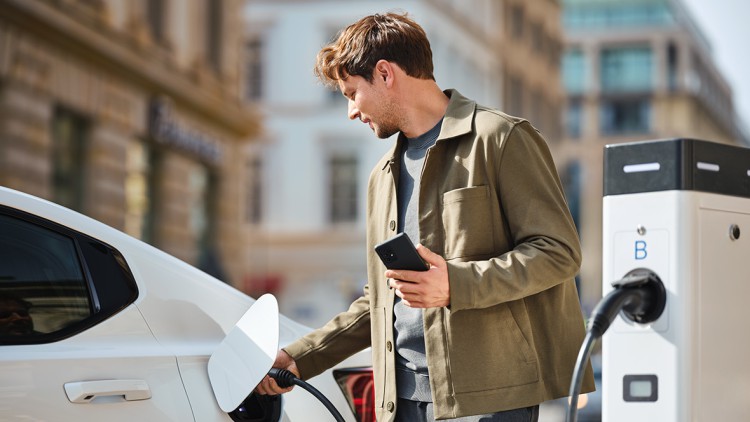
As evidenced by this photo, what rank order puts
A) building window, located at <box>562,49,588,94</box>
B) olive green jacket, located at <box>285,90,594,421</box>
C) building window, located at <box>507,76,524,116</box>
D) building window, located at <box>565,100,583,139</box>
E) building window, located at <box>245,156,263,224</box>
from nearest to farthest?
olive green jacket, located at <box>285,90,594,421</box> → building window, located at <box>245,156,263,224</box> → building window, located at <box>507,76,524,116</box> → building window, located at <box>562,49,588,94</box> → building window, located at <box>565,100,583,139</box>

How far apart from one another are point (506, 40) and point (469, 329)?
45.7 metres

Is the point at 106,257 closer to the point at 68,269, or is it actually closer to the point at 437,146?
the point at 68,269

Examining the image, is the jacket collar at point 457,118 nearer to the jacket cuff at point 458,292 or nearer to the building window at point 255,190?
the jacket cuff at point 458,292

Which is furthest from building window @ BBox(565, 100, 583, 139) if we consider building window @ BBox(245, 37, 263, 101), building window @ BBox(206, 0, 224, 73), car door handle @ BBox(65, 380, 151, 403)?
car door handle @ BBox(65, 380, 151, 403)

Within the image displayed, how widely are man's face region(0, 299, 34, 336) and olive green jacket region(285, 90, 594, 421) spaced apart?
83cm

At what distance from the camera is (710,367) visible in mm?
2697

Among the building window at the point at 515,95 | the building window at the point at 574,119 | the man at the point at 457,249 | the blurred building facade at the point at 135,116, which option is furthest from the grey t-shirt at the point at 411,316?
the building window at the point at 574,119

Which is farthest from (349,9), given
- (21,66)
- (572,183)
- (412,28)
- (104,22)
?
(572,183)

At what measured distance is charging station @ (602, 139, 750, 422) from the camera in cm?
266

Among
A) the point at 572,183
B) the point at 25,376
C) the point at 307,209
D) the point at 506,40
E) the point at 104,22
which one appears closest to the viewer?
the point at 25,376

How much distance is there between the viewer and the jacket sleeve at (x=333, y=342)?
3223 millimetres

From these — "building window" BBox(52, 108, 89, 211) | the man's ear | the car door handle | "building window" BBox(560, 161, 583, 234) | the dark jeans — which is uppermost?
"building window" BBox(560, 161, 583, 234)

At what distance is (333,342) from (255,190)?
37.3 metres

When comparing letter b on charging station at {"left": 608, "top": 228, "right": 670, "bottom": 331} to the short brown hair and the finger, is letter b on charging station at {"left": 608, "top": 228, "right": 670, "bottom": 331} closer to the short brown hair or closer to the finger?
the finger
